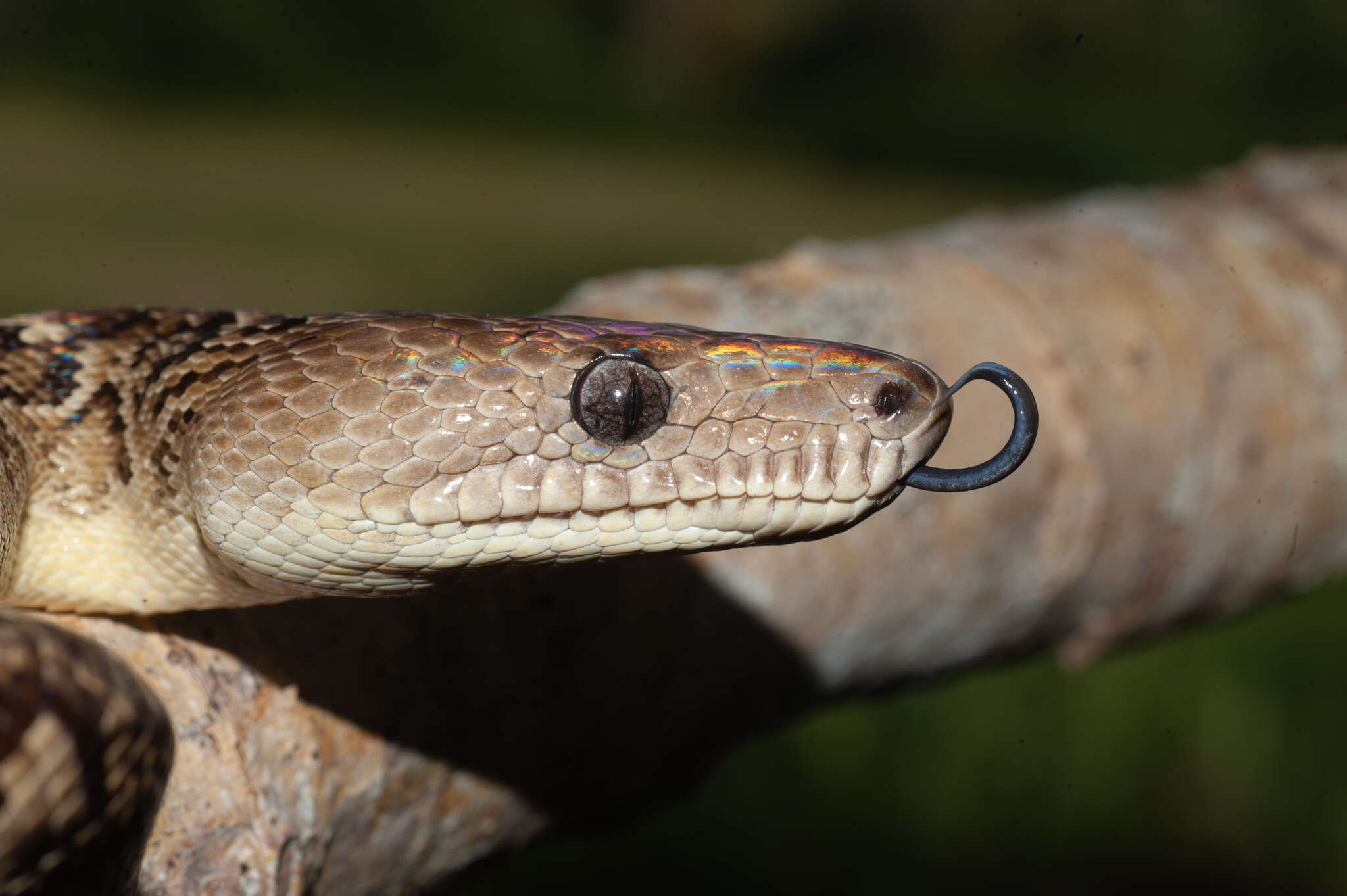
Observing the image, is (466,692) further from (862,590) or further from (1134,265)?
(1134,265)

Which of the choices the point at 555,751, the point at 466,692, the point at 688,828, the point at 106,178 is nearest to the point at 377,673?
the point at 466,692

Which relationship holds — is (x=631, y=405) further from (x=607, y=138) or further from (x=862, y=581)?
(x=607, y=138)

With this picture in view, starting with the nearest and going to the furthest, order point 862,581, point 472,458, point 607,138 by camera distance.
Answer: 1. point 472,458
2. point 862,581
3. point 607,138

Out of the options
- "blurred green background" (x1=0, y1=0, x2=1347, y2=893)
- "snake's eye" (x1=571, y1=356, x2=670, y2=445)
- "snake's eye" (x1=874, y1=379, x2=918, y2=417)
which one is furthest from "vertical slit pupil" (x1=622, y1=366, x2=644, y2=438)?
"blurred green background" (x1=0, y1=0, x2=1347, y2=893)

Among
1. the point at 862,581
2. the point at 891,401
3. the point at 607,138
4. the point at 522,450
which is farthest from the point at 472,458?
the point at 607,138

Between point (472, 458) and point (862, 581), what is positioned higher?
point (472, 458)

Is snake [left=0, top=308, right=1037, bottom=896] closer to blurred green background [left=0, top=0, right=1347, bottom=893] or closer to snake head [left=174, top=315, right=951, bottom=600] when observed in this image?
snake head [left=174, top=315, right=951, bottom=600]

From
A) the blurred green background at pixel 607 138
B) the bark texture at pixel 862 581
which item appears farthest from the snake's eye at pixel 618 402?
the blurred green background at pixel 607 138
